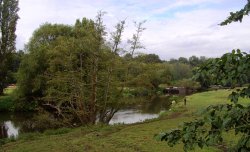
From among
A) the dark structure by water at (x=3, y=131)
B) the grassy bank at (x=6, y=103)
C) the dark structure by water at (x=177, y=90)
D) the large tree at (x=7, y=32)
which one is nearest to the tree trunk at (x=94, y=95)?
the dark structure by water at (x=3, y=131)

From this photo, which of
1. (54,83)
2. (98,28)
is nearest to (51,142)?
(54,83)

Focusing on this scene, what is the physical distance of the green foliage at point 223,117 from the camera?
2.69 m

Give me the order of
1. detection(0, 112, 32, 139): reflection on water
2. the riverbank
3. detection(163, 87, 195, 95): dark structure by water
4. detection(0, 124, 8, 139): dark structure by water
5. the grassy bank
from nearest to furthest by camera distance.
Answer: the riverbank
detection(0, 124, 8, 139): dark structure by water
detection(0, 112, 32, 139): reflection on water
the grassy bank
detection(163, 87, 195, 95): dark structure by water

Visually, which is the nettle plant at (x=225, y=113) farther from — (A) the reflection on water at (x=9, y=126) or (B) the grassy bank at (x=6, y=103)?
(B) the grassy bank at (x=6, y=103)

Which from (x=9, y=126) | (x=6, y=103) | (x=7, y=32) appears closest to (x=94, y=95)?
(x=9, y=126)

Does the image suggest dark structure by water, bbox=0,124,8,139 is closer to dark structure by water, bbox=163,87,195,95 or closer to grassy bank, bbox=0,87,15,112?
grassy bank, bbox=0,87,15,112

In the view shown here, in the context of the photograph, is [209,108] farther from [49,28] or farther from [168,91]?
[168,91]

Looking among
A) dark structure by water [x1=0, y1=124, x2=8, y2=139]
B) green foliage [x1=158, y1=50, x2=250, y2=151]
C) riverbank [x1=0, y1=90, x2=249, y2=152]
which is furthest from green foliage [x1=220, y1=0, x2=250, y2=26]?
dark structure by water [x1=0, y1=124, x2=8, y2=139]

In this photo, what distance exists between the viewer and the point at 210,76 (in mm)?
2799

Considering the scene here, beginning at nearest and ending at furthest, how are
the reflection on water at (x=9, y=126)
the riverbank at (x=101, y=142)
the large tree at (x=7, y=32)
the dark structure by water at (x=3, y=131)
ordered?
the riverbank at (x=101, y=142) < the dark structure by water at (x=3, y=131) < the reflection on water at (x=9, y=126) < the large tree at (x=7, y=32)

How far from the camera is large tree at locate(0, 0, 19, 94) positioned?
142ft

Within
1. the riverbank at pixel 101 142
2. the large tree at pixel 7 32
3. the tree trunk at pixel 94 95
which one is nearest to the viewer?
the riverbank at pixel 101 142

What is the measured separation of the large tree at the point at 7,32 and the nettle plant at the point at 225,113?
142 ft

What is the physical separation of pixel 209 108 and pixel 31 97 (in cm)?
3714
